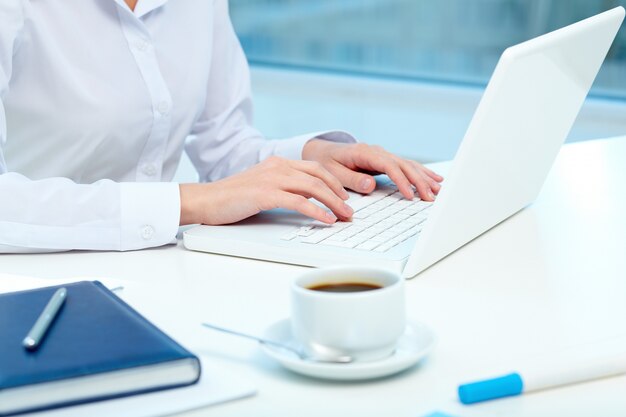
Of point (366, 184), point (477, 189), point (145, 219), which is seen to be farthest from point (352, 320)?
point (366, 184)

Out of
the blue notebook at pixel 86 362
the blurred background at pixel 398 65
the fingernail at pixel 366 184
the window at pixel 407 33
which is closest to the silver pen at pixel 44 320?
the blue notebook at pixel 86 362

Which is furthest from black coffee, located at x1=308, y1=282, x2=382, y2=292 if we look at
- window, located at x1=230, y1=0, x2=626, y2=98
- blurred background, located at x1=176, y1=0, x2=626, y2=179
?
window, located at x1=230, y1=0, x2=626, y2=98

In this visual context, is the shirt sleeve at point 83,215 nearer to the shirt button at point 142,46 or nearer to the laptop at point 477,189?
the laptop at point 477,189

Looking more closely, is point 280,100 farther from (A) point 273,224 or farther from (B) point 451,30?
(A) point 273,224

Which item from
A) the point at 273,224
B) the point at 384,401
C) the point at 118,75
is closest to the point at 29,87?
the point at 118,75

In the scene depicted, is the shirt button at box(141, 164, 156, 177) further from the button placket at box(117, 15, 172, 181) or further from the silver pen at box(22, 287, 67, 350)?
the silver pen at box(22, 287, 67, 350)

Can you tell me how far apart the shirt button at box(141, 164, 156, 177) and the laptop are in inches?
15.3

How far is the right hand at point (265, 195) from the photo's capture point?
1091 millimetres

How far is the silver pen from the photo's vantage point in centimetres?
70

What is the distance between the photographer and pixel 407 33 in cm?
325

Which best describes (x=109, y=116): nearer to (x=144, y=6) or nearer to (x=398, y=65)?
(x=144, y=6)

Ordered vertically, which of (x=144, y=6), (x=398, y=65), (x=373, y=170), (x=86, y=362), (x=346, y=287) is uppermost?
(x=398, y=65)

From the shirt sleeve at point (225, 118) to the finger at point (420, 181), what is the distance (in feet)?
1.41

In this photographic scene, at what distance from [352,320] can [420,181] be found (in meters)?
0.58
